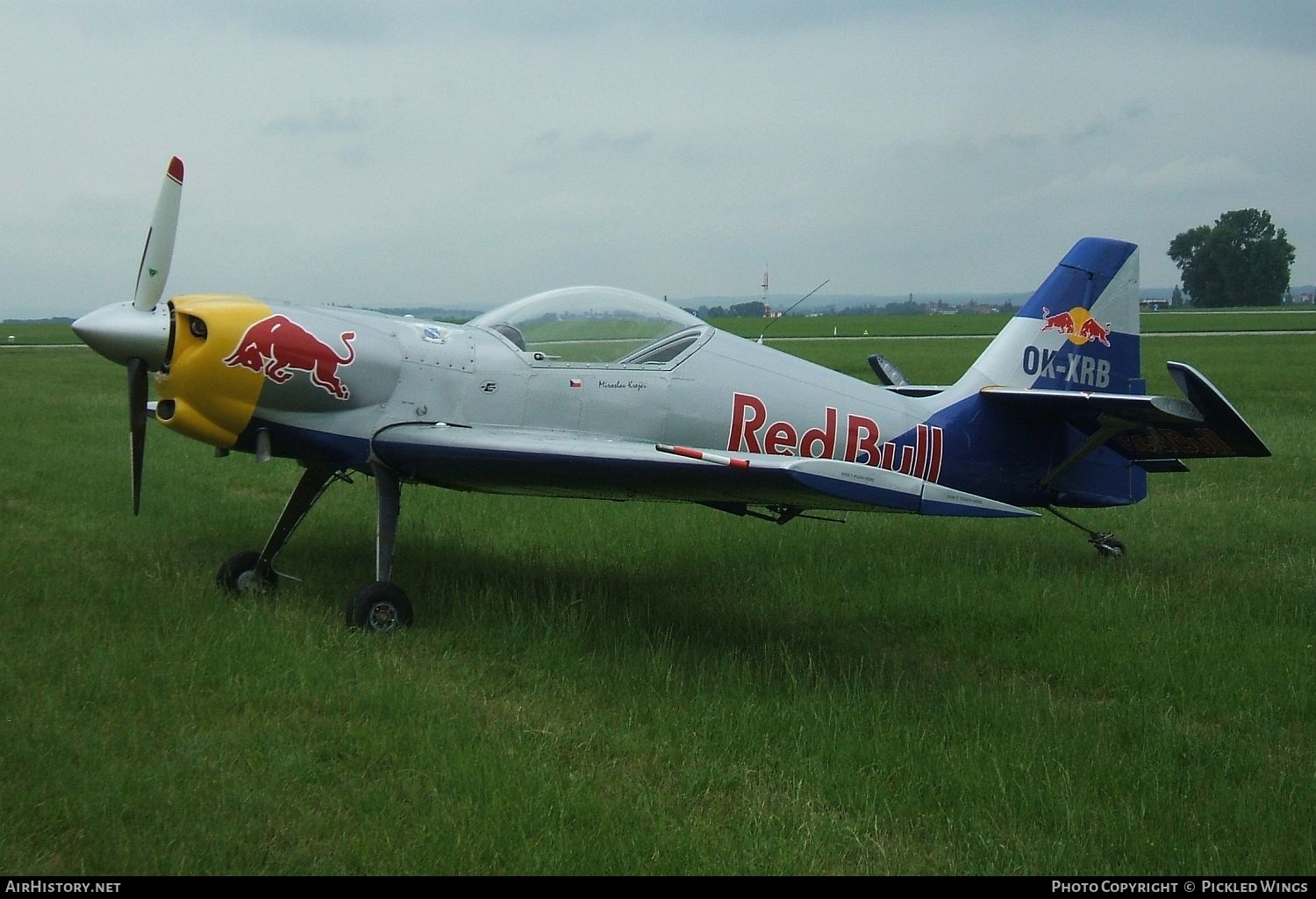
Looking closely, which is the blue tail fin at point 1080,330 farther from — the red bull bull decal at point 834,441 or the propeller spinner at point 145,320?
the propeller spinner at point 145,320

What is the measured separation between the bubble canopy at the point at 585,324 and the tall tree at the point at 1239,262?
357ft

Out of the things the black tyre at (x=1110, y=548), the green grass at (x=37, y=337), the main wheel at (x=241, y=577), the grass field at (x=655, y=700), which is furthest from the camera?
the green grass at (x=37, y=337)

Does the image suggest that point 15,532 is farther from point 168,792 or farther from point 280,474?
point 168,792

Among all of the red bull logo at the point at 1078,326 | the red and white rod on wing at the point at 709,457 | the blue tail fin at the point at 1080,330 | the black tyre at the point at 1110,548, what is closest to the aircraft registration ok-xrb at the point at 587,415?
the red and white rod on wing at the point at 709,457

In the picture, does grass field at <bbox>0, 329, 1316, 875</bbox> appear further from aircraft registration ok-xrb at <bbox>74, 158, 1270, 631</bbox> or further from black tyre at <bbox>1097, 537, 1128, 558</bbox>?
aircraft registration ok-xrb at <bbox>74, 158, 1270, 631</bbox>

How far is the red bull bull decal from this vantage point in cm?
709

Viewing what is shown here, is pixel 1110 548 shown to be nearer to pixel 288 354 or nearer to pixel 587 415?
pixel 587 415

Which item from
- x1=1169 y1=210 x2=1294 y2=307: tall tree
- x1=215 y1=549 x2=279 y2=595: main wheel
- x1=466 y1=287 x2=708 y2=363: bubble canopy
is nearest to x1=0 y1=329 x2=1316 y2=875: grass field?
x1=215 y1=549 x2=279 y2=595: main wheel

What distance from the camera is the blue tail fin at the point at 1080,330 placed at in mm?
8469

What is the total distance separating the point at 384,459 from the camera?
21.6ft

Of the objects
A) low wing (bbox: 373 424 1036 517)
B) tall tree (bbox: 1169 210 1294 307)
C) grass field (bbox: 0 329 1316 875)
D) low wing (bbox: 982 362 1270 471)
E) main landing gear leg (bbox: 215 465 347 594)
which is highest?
tall tree (bbox: 1169 210 1294 307)

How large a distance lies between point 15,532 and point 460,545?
327 cm

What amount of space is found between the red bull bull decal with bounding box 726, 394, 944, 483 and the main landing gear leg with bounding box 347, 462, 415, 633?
210 centimetres

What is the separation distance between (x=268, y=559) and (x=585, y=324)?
2.45 meters
